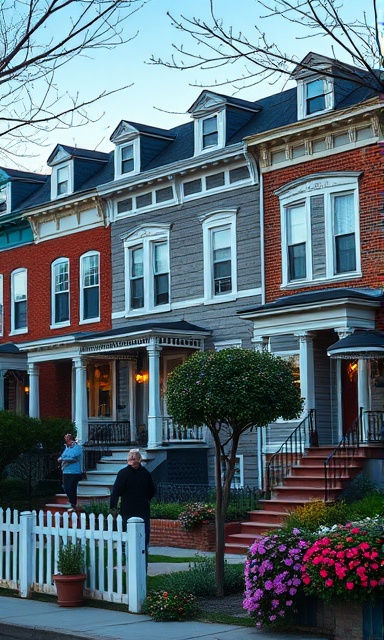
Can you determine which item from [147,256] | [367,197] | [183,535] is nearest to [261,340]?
[367,197]

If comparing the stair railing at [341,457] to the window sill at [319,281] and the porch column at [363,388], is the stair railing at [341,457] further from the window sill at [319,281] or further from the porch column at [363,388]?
the window sill at [319,281]

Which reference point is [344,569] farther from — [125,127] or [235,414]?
[125,127]

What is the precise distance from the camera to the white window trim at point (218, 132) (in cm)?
2369

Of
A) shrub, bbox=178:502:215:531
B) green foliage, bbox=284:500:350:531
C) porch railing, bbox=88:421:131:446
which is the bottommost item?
shrub, bbox=178:502:215:531

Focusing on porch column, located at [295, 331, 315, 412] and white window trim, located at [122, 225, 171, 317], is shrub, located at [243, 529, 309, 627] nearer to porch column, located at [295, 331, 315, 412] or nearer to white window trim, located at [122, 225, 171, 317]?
porch column, located at [295, 331, 315, 412]

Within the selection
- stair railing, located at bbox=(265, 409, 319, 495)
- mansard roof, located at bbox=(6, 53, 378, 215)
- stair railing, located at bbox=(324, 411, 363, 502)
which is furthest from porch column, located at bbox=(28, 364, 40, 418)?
stair railing, located at bbox=(324, 411, 363, 502)

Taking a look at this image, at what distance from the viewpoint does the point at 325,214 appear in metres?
20.9

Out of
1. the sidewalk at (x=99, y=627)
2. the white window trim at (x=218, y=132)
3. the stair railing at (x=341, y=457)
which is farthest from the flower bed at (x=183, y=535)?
the white window trim at (x=218, y=132)

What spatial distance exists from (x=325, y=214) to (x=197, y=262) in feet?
14.2

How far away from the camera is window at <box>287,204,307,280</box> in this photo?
21.5 metres

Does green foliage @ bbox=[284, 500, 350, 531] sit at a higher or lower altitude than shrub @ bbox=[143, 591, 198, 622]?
higher

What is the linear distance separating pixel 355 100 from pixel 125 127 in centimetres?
772

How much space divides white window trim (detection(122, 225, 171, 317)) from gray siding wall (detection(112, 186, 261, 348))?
0.16 m

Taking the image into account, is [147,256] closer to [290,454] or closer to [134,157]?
[134,157]
